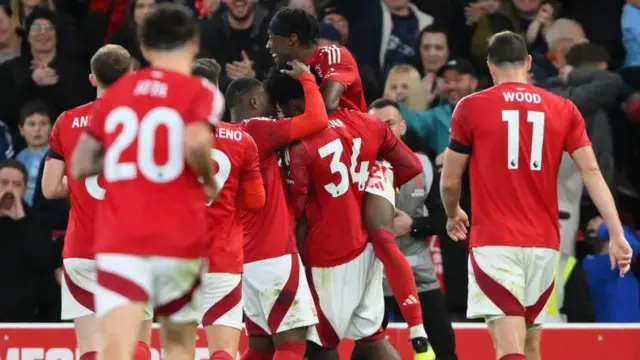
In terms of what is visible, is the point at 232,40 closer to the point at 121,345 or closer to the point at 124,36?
the point at 124,36

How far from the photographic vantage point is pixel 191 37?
20.2 feet

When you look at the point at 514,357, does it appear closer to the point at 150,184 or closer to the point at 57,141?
the point at 150,184

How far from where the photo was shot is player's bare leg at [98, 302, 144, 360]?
5.84 meters

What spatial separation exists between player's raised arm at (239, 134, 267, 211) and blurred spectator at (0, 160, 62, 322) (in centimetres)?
362

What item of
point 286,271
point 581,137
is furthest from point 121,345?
point 581,137

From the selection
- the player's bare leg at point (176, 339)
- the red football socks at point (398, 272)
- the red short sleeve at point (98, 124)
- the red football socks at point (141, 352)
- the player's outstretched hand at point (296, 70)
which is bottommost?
the red football socks at point (141, 352)

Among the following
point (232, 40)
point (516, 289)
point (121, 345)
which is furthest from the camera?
point (232, 40)

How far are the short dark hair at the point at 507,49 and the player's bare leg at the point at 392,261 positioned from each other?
132cm

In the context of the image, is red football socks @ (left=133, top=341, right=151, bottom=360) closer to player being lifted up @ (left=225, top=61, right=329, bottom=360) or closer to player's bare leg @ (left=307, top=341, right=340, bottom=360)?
player being lifted up @ (left=225, top=61, right=329, bottom=360)

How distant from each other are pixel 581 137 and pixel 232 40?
5.09 meters

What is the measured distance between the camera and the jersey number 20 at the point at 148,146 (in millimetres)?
5949

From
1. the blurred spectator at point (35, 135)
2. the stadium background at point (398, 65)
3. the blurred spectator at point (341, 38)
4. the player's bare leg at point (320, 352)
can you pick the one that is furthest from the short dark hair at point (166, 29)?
the blurred spectator at point (35, 135)

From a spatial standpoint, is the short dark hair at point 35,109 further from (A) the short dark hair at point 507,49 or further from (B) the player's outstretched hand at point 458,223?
(A) the short dark hair at point 507,49

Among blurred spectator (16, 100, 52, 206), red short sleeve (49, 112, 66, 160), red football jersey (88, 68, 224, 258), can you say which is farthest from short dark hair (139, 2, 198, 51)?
blurred spectator (16, 100, 52, 206)
